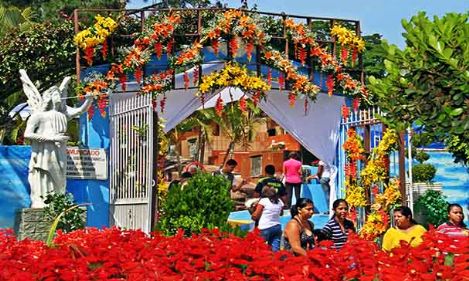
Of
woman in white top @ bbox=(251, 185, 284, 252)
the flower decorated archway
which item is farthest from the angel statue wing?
woman in white top @ bbox=(251, 185, 284, 252)

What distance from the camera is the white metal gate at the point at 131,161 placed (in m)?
13.1

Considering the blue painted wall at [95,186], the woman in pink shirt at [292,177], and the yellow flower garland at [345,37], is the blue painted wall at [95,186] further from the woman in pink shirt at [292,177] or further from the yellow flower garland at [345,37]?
the woman in pink shirt at [292,177]

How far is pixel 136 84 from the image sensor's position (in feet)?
46.3

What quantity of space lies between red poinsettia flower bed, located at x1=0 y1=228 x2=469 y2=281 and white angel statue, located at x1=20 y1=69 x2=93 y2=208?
773 centimetres

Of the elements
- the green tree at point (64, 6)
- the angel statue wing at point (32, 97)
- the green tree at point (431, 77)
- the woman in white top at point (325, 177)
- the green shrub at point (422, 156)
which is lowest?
the woman in white top at point (325, 177)

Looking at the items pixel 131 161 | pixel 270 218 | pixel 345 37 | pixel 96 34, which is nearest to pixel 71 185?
pixel 131 161

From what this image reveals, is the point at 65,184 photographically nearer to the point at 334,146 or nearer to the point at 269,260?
the point at 334,146

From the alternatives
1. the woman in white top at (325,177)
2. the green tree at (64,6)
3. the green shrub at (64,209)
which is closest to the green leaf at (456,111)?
the green shrub at (64,209)

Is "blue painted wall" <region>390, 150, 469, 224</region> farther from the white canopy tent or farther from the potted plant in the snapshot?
the white canopy tent

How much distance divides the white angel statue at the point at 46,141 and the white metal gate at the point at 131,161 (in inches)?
39.9

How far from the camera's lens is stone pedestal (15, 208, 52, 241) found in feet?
42.0

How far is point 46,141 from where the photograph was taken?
41.9ft

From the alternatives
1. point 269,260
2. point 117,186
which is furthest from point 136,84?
point 269,260

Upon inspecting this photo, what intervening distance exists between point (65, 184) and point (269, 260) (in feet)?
29.3
